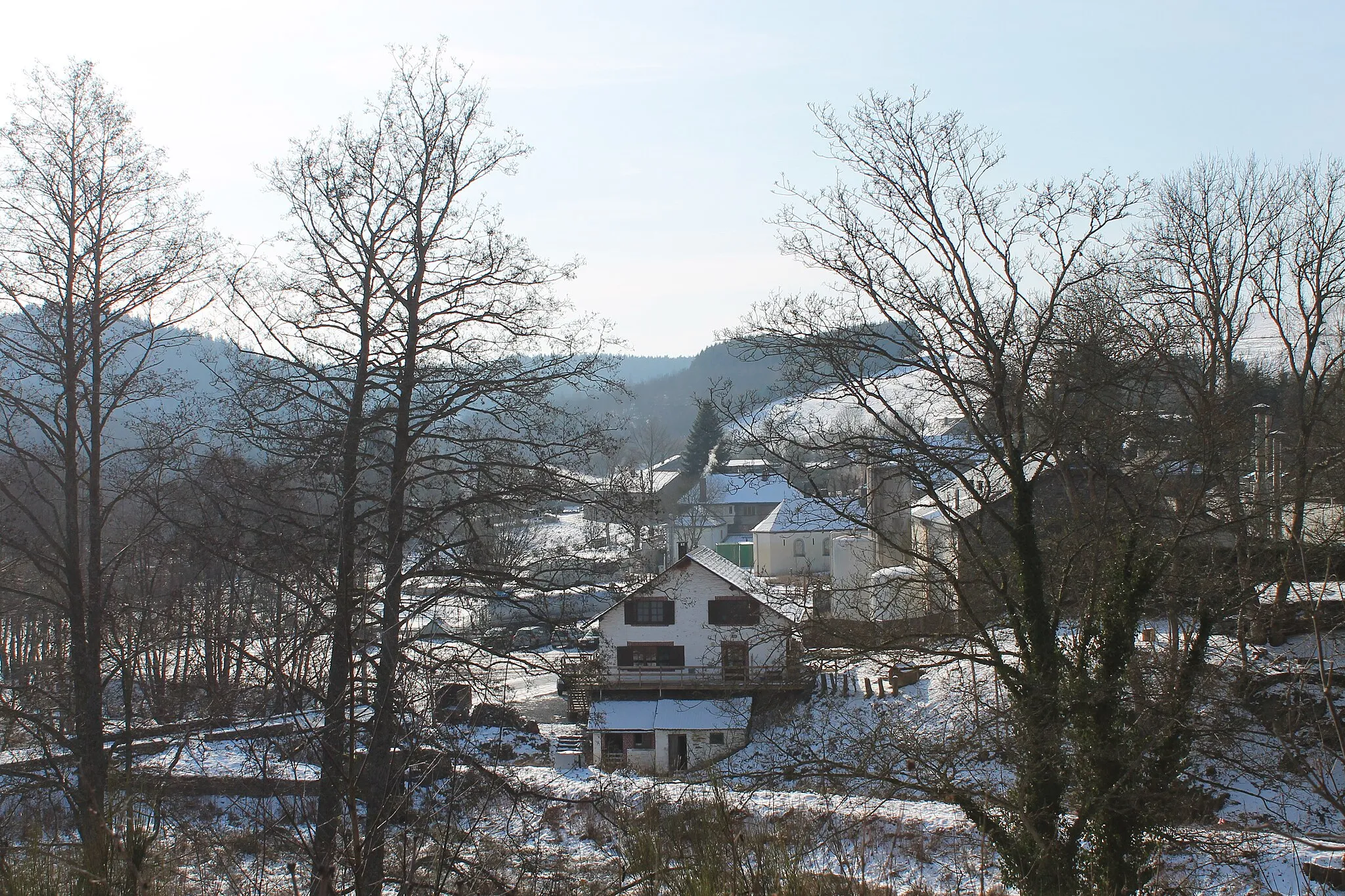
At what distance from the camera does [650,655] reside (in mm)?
29062

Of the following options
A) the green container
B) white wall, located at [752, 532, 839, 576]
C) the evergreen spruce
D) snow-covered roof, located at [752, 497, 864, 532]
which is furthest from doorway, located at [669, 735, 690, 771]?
the evergreen spruce

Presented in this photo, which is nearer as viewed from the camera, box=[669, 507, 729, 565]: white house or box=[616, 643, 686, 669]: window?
box=[616, 643, 686, 669]: window

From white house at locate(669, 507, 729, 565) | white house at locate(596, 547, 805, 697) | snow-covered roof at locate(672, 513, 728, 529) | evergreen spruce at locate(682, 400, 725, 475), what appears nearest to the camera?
white house at locate(596, 547, 805, 697)

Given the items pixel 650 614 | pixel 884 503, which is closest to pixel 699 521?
pixel 650 614

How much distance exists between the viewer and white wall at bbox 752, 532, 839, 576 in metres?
50.4

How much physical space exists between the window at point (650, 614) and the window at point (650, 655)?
0.67m

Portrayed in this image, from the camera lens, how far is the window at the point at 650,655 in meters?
28.9

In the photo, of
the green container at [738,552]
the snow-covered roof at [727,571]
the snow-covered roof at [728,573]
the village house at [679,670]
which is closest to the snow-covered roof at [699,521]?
the green container at [738,552]

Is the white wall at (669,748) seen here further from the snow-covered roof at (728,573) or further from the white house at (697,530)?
the white house at (697,530)

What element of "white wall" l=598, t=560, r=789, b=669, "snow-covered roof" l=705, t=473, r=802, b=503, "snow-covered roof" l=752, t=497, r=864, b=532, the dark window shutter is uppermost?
"snow-covered roof" l=705, t=473, r=802, b=503

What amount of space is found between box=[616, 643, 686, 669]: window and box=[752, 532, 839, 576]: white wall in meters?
21.3

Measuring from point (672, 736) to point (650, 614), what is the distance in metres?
4.33

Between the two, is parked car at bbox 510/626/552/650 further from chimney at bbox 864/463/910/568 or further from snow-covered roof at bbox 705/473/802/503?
snow-covered roof at bbox 705/473/802/503

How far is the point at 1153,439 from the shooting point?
34.4ft
